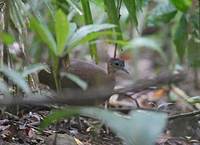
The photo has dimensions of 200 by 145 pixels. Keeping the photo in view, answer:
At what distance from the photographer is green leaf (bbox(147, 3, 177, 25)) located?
3.60 metres

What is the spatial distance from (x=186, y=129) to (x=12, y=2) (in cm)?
97

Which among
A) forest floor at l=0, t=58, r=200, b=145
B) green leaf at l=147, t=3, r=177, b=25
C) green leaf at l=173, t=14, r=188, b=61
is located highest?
green leaf at l=147, t=3, r=177, b=25

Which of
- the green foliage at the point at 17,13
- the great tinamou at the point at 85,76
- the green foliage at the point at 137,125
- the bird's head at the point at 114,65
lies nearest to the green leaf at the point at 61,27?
the green foliage at the point at 137,125

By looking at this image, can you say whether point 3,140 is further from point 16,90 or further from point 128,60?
point 128,60

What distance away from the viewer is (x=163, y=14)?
3645 millimetres

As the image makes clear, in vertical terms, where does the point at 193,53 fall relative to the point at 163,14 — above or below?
below

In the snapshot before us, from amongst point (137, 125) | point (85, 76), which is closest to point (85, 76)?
point (85, 76)

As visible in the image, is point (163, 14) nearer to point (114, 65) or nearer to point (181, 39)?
point (181, 39)

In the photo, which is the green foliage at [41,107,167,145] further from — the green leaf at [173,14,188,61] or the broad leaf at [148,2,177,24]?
the broad leaf at [148,2,177,24]

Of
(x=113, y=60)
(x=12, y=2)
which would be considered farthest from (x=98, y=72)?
(x=12, y=2)

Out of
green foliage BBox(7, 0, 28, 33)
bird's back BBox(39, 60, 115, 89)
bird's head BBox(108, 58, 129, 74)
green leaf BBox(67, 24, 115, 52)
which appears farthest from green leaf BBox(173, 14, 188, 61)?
green leaf BBox(67, 24, 115, 52)

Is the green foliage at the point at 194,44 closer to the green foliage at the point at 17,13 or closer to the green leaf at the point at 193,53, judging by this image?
the green leaf at the point at 193,53

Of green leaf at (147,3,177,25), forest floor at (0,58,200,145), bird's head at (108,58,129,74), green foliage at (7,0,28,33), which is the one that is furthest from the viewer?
green leaf at (147,3,177,25)

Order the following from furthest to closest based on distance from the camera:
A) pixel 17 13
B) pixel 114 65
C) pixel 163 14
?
pixel 163 14
pixel 114 65
pixel 17 13
